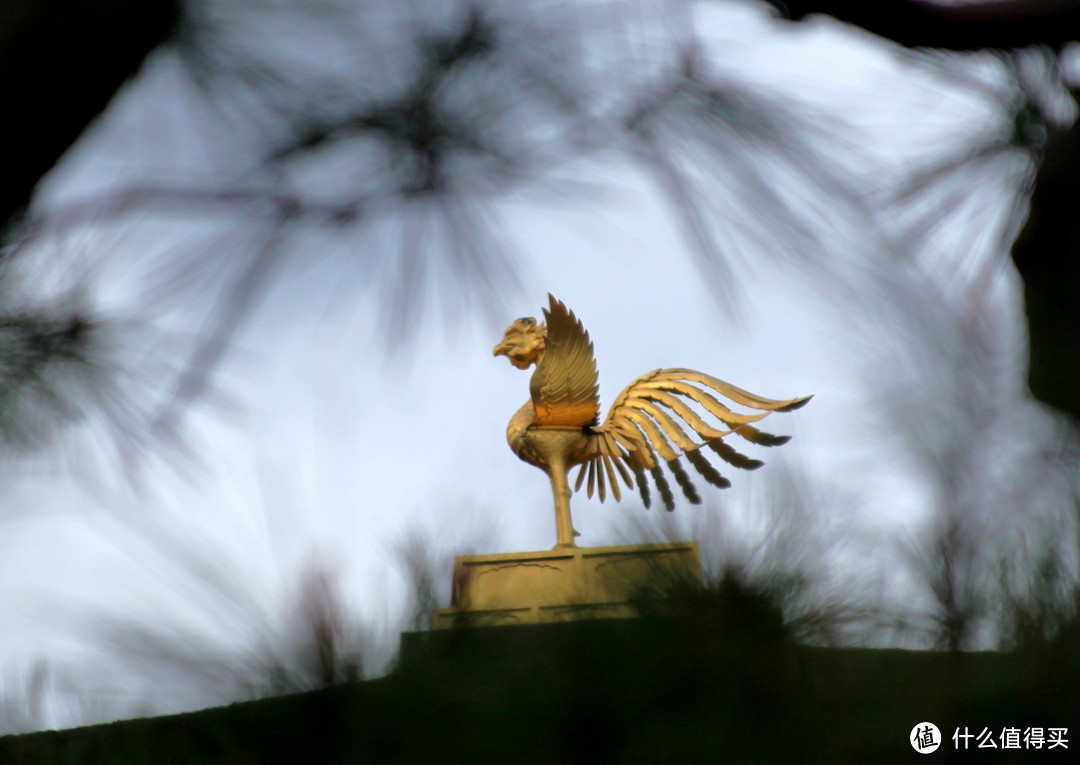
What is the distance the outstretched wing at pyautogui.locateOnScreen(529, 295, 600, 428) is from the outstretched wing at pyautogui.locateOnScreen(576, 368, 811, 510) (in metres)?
0.08

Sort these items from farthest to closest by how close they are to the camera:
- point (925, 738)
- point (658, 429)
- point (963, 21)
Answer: point (658, 429)
point (963, 21)
point (925, 738)

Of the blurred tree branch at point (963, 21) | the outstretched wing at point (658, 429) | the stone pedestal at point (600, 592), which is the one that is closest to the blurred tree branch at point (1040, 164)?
the blurred tree branch at point (963, 21)

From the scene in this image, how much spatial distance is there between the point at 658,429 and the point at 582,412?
24 centimetres

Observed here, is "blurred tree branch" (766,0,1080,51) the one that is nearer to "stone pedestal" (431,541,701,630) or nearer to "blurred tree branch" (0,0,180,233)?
"stone pedestal" (431,541,701,630)

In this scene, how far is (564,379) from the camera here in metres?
3.05

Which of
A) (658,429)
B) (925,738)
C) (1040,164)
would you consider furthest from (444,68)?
(658,429)

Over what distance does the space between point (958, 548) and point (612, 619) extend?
220mm

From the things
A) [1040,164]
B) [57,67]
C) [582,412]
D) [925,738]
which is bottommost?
[925,738]

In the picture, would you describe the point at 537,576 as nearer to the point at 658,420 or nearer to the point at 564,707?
the point at 658,420

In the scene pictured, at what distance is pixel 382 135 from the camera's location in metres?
0.79

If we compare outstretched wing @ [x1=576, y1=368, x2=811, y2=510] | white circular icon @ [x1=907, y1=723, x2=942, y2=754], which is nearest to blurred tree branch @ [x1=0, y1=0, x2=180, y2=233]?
white circular icon @ [x1=907, y1=723, x2=942, y2=754]

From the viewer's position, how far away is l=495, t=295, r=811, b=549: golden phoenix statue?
9.53ft

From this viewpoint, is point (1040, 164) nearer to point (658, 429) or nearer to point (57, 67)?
point (57, 67)

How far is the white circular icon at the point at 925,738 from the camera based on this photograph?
0.34m
